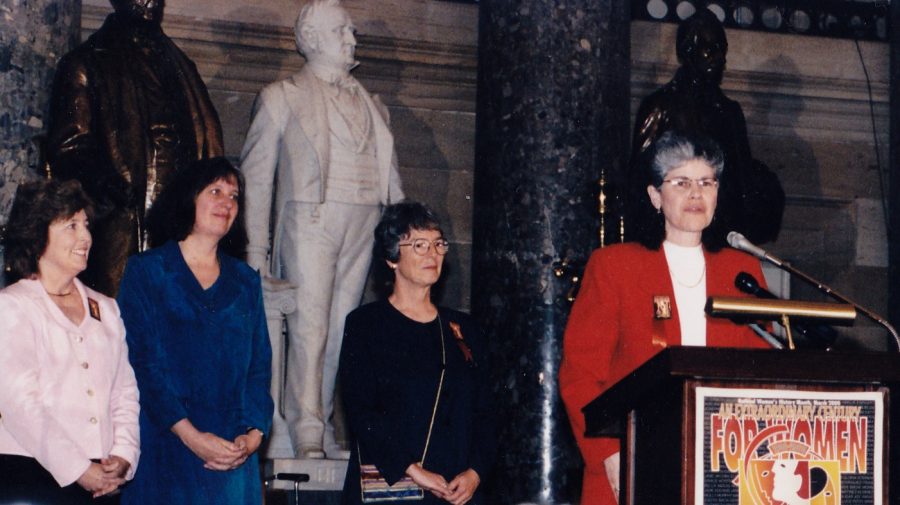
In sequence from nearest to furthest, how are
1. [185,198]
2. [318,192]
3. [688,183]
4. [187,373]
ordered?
1. [688,183]
2. [187,373]
3. [185,198]
4. [318,192]

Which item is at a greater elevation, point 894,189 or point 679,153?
point 894,189

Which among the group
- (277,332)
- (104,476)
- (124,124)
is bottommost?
(104,476)

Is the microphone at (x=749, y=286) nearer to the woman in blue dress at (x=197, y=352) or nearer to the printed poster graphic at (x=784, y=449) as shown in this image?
the printed poster graphic at (x=784, y=449)

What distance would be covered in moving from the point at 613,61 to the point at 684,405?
13.7ft

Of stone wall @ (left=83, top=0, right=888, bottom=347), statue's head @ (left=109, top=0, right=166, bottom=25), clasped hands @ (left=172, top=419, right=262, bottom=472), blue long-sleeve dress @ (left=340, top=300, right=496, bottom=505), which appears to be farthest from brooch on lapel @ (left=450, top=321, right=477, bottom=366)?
stone wall @ (left=83, top=0, right=888, bottom=347)

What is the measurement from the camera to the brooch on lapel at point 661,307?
360 cm

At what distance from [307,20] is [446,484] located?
2.97 m

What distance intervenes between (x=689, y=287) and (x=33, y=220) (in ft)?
5.80

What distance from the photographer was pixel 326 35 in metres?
6.57

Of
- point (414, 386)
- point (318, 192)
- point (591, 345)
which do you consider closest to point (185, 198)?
point (414, 386)

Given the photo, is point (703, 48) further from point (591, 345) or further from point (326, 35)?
point (591, 345)

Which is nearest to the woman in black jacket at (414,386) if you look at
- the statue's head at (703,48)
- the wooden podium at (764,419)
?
the wooden podium at (764,419)

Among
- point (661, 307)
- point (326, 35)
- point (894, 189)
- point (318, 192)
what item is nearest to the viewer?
point (661, 307)

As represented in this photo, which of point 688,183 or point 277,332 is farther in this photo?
point 277,332
